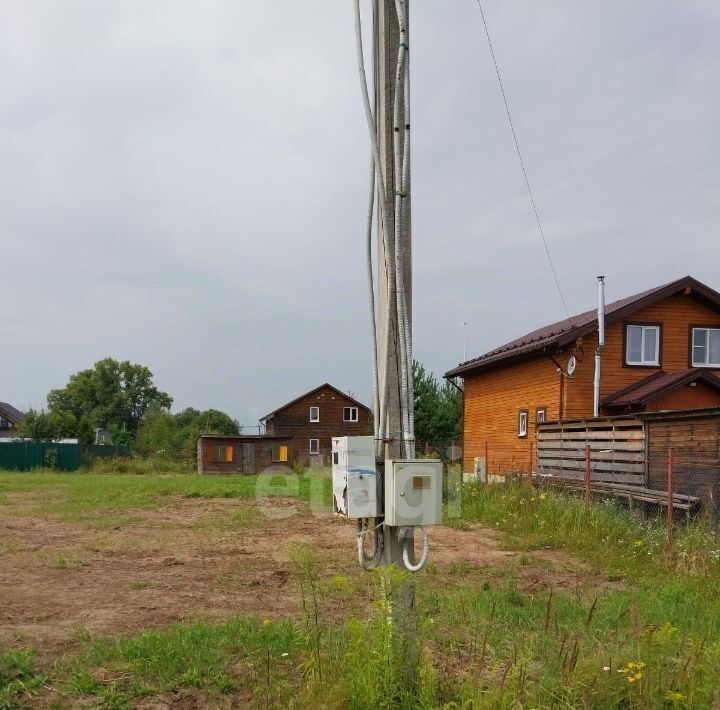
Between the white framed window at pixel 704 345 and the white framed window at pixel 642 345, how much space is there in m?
1.09

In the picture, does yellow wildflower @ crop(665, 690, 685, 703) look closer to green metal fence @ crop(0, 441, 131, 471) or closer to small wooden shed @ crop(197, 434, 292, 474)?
green metal fence @ crop(0, 441, 131, 471)

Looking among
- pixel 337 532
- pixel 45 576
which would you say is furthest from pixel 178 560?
pixel 337 532

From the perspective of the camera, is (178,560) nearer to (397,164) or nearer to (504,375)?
(397,164)

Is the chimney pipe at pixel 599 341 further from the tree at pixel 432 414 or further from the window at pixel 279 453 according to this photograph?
the window at pixel 279 453

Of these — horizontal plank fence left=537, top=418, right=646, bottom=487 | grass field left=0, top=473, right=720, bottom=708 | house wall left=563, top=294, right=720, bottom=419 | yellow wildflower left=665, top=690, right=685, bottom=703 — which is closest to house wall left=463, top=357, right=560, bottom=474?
house wall left=563, top=294, right=720, bottom=419

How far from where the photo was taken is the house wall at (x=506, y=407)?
19594 mm

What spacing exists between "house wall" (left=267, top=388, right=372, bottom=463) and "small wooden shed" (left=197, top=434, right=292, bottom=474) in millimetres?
4705

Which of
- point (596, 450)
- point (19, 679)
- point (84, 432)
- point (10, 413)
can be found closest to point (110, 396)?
point (10, 413)

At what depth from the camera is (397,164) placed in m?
4.00

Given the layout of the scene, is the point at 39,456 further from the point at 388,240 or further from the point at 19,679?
the point at 388,240

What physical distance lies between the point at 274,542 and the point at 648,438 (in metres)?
6.41

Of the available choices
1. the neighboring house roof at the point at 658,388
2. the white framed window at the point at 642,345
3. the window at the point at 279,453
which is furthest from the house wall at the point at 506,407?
the window at the point at 279,453

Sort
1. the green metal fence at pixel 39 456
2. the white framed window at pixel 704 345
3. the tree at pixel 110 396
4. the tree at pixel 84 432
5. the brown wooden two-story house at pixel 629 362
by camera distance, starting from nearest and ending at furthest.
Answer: the brown wooden two-story house at pixel 629 362
the white framed window at pixel 704 345
the green metal fence at pixel 39 456
the tree at pixel 84 432
the tree at pixel 110 396

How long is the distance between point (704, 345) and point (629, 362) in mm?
2332
